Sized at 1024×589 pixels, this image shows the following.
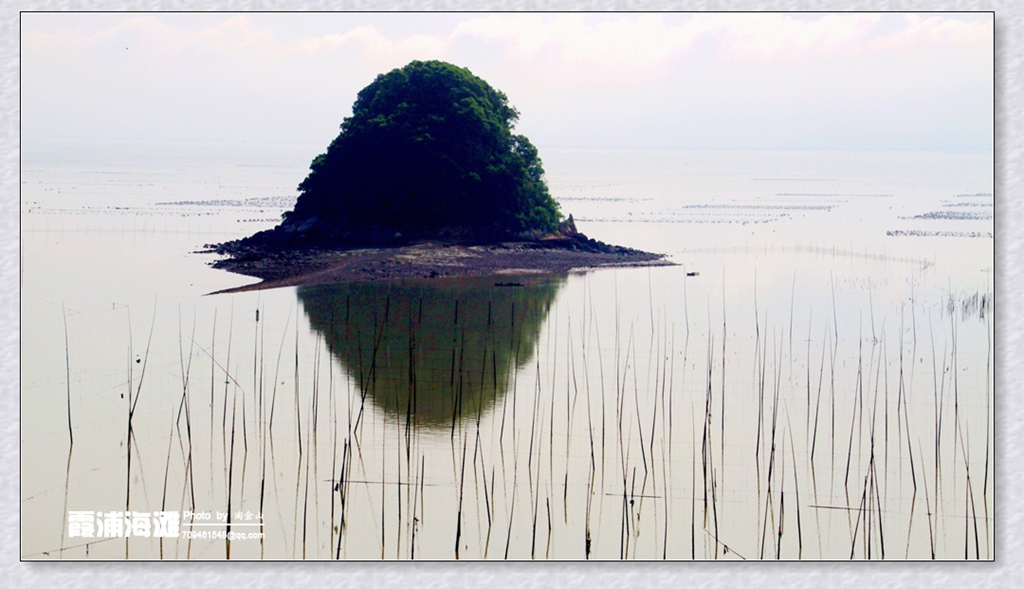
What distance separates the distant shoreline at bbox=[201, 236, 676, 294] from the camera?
13.8 m

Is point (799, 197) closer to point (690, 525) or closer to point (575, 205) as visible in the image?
point (575, 205)

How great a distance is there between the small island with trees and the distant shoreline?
0.17 ft

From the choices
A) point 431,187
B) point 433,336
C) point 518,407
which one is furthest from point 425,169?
point 518,407

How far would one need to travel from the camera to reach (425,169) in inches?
669

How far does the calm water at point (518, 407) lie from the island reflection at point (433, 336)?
4 cm

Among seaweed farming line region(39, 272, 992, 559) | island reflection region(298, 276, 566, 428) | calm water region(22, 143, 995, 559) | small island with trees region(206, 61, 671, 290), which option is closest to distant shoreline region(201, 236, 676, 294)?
small island with trees region(206, 61, 671, 290)

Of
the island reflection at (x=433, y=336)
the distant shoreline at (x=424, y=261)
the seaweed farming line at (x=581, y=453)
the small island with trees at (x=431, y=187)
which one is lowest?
the seaweed farming line at (x=581, y=453)

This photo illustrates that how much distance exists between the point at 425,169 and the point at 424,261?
2.46 meters

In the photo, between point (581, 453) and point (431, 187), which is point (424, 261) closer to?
point (431, 187)

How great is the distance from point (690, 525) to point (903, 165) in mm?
6171

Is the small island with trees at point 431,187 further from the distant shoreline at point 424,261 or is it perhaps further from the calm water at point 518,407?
the calm water at point 518,407

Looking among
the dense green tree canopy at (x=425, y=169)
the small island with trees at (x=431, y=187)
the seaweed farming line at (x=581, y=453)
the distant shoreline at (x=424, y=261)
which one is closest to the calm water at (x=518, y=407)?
the seaweed farming line at (x=581, y=453)

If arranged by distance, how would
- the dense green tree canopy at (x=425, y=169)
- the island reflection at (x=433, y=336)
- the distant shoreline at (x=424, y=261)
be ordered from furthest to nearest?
the dense green tree canopy at (x=425, y=169)
the distant shoreline at (x=424, y=261)
the island reflection at (x=433, y=336)

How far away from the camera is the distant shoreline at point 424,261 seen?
1382 cm
